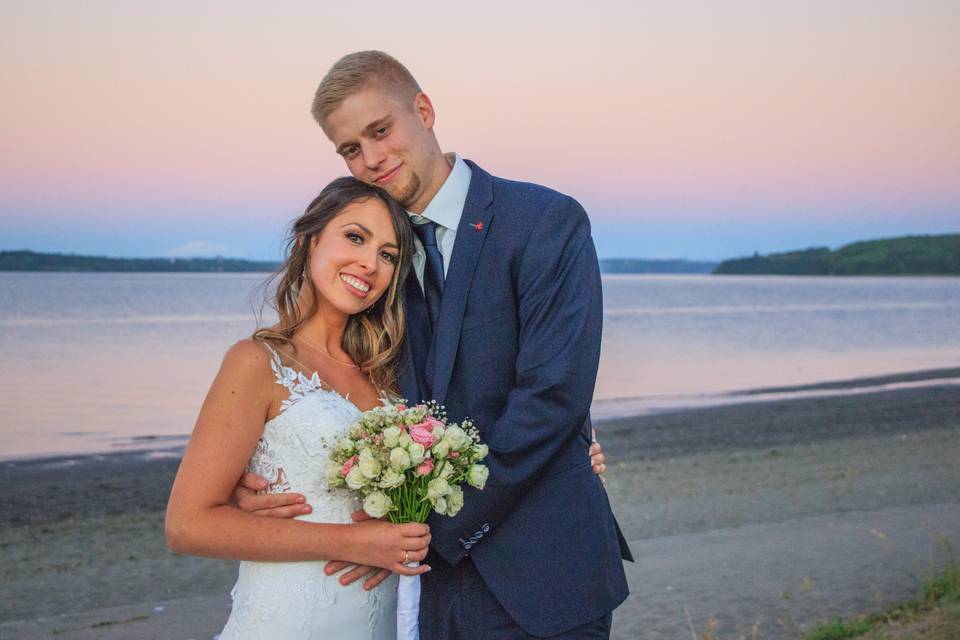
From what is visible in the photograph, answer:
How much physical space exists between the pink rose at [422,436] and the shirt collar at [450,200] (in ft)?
3.19

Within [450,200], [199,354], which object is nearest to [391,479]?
[450,200]

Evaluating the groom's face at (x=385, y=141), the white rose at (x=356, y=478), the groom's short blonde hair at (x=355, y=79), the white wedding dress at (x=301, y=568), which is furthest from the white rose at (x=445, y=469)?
the groom's short blonde hair at (x=355, y=79)

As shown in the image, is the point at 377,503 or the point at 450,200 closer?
the point at 377,503

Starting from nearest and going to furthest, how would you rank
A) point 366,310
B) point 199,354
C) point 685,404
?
1. point 366,310
2. point 685,404
3. point 199,354

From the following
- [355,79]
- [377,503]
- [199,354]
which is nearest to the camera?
[377,503]

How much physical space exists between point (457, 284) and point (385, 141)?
0.65 metres

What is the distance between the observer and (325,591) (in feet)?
11.4

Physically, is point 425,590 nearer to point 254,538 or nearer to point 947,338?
point 254,538

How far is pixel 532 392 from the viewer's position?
323 centimetres

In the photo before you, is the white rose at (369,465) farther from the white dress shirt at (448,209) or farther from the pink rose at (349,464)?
the white dress shirt at (448,209)

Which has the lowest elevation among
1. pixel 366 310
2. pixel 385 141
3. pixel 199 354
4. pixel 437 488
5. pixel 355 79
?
pixel 199 354

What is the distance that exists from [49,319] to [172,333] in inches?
459

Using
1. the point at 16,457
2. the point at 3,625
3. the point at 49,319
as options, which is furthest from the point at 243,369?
the point at 49,319

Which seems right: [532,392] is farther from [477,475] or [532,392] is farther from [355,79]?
[355,79]
